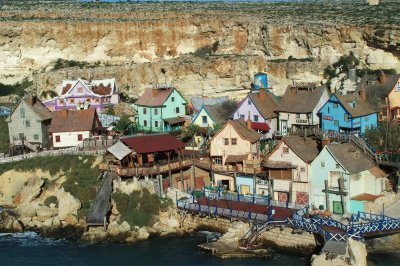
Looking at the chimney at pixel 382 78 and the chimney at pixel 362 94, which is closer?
the chimney at pixel 362 94

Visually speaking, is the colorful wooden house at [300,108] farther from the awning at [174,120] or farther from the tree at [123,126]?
the tree at [123,126]

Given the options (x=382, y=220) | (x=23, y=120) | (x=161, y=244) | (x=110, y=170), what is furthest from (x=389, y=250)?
(x=23, y=120)

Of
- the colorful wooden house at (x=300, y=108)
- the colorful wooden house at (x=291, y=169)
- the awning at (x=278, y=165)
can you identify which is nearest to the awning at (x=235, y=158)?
the colorful wooden house at (x=291, y=169)

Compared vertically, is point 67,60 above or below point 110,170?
above

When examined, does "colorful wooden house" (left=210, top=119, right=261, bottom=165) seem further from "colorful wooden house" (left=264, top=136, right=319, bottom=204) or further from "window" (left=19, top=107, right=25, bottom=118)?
"window" (left=19, top=107, right=25, bottom=118)

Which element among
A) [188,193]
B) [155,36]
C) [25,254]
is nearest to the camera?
[25,254]

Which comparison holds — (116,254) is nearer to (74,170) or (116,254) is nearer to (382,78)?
(74,170)

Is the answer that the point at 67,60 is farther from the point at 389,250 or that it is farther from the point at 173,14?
the point at 389,250
